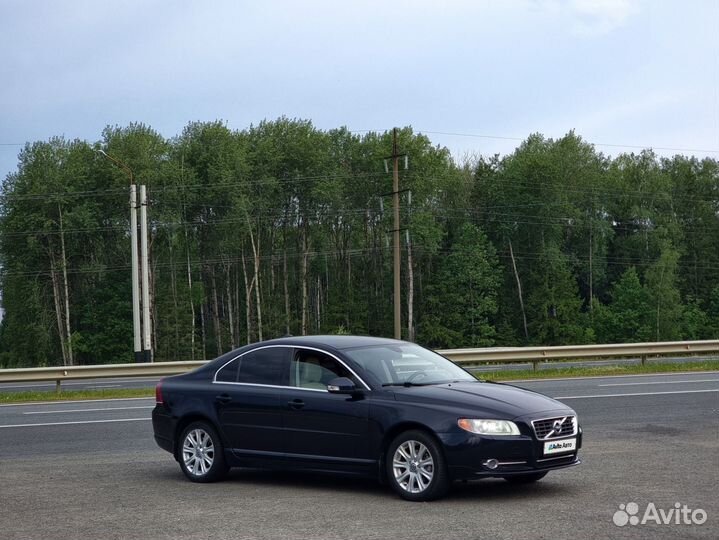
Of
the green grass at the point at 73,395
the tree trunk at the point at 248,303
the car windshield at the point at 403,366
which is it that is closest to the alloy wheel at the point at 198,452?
the car windshield at the point at 403,366

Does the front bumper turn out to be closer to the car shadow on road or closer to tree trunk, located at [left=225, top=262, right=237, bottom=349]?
the car shadow on road

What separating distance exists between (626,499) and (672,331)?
220 feet

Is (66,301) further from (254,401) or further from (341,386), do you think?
(341,386)

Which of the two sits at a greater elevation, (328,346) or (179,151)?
(179,151)

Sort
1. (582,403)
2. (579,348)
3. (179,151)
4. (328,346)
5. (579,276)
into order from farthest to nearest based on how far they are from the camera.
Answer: (579,276), (179,151), (579,348), (582,403), (328,346)

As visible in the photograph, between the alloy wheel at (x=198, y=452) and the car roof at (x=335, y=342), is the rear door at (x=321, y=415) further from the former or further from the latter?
the alloy wheel at (x=198, y=452)

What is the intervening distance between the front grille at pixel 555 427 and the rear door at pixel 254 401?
2.53 m

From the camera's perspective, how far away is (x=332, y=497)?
9695 millimetres

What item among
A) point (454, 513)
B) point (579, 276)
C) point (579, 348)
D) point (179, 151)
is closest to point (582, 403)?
point (454, 513)

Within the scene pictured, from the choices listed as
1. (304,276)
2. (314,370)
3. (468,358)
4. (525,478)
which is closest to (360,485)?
(314,370)

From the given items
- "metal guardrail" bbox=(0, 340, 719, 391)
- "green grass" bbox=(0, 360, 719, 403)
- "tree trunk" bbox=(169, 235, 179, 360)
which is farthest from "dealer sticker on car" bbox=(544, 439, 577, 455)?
"tree trunk" bbox=(169, 235, 179, 360)

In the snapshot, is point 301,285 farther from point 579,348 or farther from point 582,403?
point 582,403

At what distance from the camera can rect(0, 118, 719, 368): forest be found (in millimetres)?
66562

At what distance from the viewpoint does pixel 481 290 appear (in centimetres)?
7350
